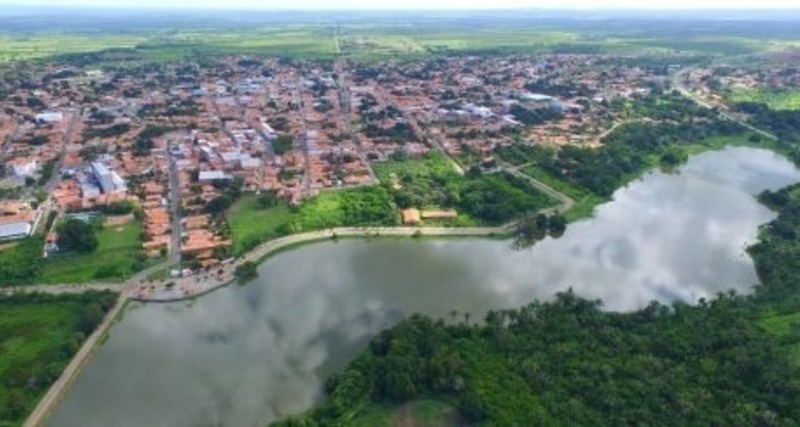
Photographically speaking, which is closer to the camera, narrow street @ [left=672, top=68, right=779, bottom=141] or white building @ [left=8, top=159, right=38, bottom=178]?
white building @ [left=8, top=159, right=38, bottom=178]

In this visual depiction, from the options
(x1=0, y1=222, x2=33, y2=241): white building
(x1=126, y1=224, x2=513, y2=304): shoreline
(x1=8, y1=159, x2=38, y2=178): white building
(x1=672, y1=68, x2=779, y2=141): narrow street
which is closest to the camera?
(x1=126, y1=224, x2=513, y2=304): shoreline

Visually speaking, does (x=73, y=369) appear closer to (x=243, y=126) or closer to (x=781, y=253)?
(x=781, y=253)

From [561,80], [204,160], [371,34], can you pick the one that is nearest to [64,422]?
[204,160]

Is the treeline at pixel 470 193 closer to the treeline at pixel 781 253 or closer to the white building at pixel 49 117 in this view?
the treeline at pixel 781 253

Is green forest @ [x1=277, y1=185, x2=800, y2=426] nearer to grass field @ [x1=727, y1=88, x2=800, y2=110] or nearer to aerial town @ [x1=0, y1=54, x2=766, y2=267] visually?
aerial town @ [x1=0, y1=54, x2=766, y2=267]

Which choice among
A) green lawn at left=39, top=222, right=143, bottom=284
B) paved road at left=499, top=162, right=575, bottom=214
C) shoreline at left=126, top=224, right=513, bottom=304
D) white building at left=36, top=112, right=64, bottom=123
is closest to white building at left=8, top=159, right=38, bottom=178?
green lawn at left=39, top=222, right=143, bottom=284

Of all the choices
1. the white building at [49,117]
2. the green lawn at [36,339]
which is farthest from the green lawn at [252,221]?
the white building at [49,117]

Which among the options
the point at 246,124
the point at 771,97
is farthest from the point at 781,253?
the point at 771,97
